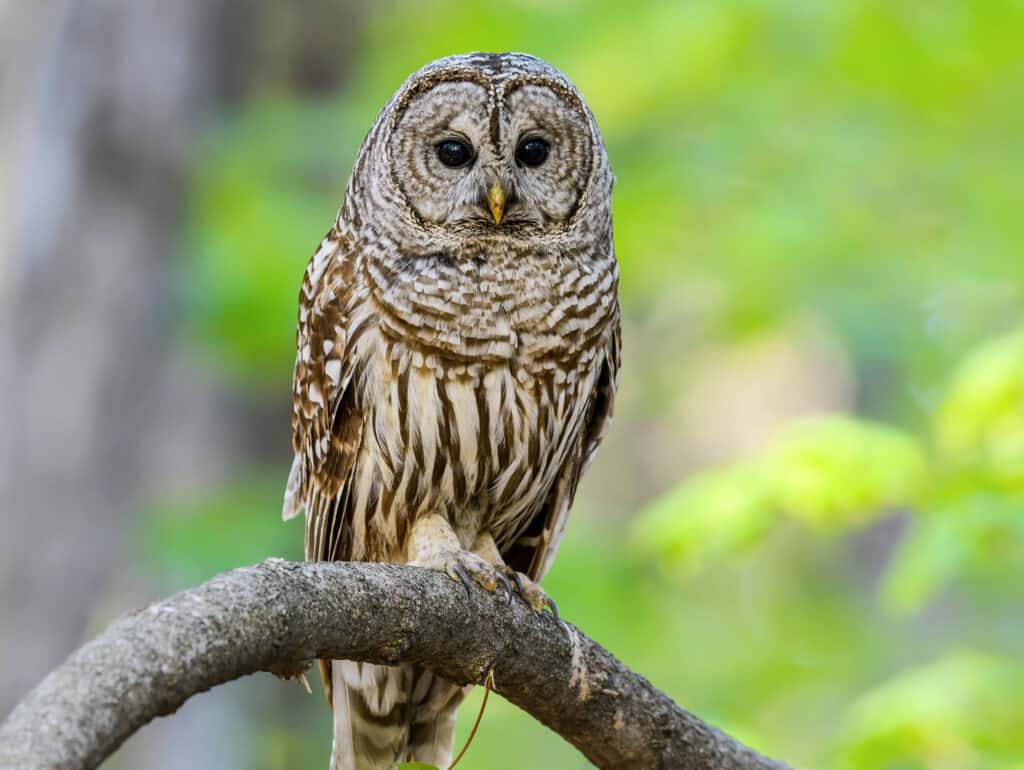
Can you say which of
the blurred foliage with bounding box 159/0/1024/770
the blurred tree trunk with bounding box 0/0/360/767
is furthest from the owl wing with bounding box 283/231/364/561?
the blurred tree trunk with bounding box 0/0/360/767

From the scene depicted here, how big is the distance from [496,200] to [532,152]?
0.29m

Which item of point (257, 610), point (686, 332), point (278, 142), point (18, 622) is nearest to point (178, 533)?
point (18, 622)

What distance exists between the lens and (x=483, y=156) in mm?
3963

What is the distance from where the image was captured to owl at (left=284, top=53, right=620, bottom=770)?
3773 millimetres

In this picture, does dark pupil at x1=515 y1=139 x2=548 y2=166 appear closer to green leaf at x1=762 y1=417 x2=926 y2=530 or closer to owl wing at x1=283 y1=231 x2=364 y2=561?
owl wing at x1=283 y1=231 x2=364 y2=561

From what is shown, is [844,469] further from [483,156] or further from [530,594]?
[483,156]

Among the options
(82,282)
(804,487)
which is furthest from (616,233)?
(804,487)

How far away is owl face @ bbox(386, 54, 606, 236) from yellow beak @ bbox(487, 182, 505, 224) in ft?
0.10

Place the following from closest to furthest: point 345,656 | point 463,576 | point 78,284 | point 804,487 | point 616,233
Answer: point 345,656 → point 463,576 → point 804,487 → point 78,284 → point 616,233

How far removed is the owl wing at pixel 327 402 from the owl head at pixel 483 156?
22 centimetres

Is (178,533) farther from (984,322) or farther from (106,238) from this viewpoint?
(984,322)

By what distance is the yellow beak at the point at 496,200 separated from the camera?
150 inches

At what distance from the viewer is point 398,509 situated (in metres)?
3.98

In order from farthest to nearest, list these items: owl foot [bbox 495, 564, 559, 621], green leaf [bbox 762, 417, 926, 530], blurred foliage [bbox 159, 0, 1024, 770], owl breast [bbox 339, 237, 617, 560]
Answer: blurred foliage [bbox 159, 0, 1024, 770] < green leaf [bbox 762, 417, 926, 530] < owl breast [bbox 339, 237, 617, 560] < owl foot [bbox 495, 564, 559, 621]
